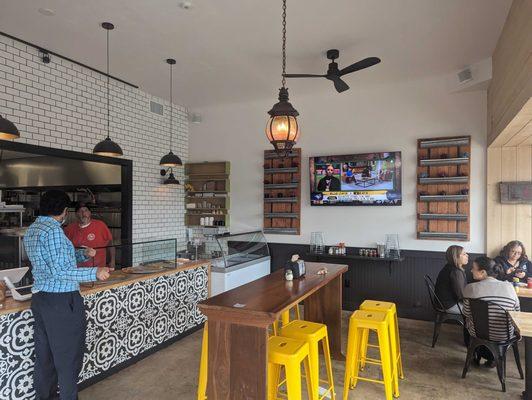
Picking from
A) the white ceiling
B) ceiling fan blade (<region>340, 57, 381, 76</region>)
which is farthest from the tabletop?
the white ceiling

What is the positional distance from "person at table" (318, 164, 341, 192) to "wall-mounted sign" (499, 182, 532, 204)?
7.14ft

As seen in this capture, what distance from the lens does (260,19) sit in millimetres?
3643

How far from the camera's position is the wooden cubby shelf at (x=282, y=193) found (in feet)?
20.2

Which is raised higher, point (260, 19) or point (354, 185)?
point (260, 19)

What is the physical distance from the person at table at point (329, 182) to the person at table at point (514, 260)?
7.74 ft

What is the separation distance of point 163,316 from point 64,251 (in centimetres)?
173

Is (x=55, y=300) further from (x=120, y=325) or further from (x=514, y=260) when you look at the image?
(x=514, y=260)

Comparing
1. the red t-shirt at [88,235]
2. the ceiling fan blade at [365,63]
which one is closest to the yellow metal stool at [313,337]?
the ceiling fan blade at [365,63]

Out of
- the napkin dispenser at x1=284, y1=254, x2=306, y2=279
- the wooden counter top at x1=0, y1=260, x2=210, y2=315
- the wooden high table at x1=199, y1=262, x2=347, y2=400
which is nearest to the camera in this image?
the wooden high table at x1=199, y1=262, x2=347, y2=400

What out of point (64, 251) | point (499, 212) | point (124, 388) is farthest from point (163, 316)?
point (499, 212)

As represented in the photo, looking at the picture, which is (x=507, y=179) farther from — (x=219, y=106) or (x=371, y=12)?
(x=219, y=106)

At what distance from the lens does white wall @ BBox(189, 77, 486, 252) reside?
5077 millimetres

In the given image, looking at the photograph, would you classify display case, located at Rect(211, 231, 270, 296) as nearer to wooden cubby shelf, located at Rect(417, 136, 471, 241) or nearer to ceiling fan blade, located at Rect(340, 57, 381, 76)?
wooden cubby shelf, located at Rect(417, 136, 471, 241)

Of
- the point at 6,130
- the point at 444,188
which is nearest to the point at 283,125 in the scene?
the point at 6,130
